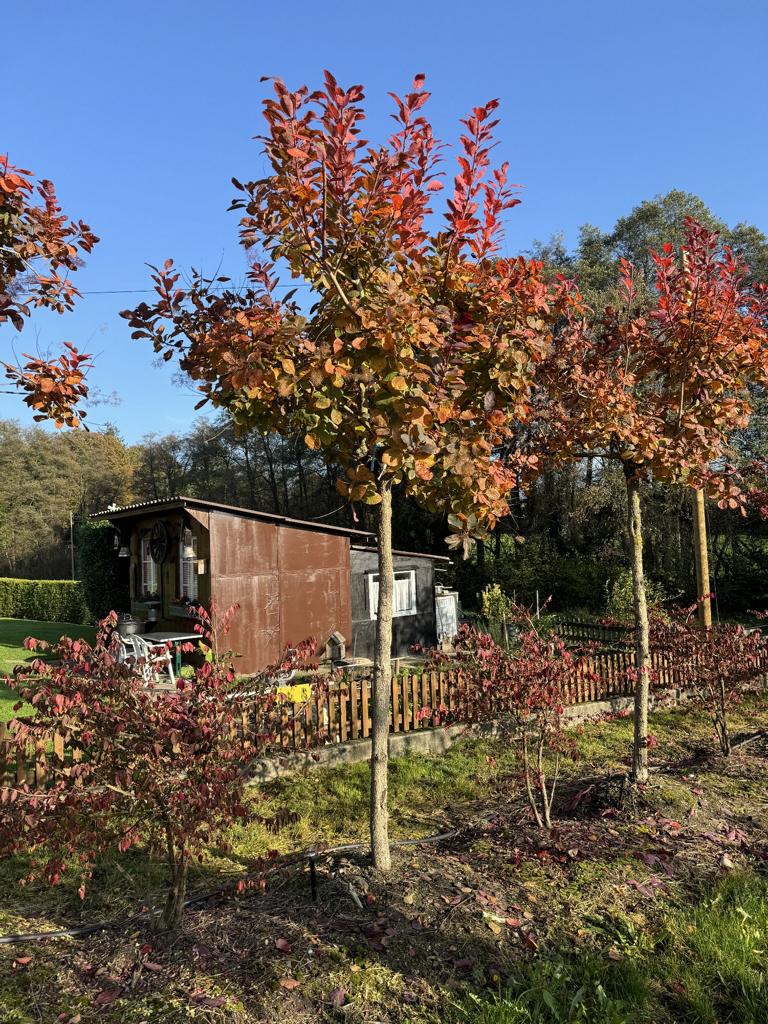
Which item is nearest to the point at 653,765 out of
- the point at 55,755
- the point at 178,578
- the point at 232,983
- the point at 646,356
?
the point at 646,356

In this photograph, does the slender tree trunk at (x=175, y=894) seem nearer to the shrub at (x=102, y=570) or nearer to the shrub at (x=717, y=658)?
the shrub at (x=717, y=658)

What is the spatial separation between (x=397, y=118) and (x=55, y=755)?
355 centimetres

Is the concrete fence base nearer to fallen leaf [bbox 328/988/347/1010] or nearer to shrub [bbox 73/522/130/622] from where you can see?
fallen leaf [bbox 328/988/347/1010]

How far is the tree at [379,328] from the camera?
3.12 m

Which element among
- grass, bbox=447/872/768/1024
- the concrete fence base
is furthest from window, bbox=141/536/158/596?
grass, bbox=447/872/768/1024

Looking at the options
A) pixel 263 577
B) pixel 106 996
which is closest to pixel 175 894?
pixel 106 996

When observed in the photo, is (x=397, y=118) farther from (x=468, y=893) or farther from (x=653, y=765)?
(x=653, y=765)

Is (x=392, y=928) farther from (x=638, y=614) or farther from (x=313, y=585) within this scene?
(x=313, y=585)

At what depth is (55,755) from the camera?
323 cm

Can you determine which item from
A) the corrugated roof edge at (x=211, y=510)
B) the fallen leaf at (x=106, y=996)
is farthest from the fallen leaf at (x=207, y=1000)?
the corrugated roof edge at (x=211, y=510)

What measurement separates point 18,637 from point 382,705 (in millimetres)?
16790

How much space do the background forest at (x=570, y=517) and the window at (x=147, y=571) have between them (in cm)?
318

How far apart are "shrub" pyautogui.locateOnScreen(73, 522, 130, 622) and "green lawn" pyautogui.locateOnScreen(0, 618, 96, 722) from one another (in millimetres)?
1004

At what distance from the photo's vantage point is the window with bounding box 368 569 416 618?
50.4ft
